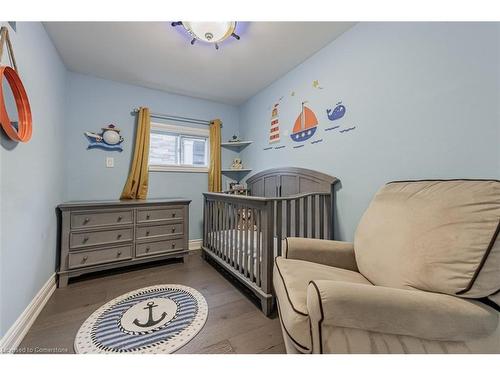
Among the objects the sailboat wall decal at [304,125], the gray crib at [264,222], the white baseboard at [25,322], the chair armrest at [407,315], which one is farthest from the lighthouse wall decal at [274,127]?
the white baseboard at [25,322]

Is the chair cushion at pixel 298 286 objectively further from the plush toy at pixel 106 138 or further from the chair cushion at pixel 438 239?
the plush toy at pixel 106 138

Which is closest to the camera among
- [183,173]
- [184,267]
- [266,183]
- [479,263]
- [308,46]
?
[479,263]

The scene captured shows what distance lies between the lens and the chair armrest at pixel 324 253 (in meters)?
1.34

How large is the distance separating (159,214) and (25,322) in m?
1.26

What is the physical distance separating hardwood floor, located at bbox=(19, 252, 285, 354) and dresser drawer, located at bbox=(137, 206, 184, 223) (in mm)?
561

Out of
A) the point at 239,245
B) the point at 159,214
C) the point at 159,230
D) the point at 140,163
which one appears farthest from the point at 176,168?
the point at 239,245

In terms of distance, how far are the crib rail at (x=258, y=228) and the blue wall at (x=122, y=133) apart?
859 millimetres

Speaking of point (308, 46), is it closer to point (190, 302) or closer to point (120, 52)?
point (120, 52)

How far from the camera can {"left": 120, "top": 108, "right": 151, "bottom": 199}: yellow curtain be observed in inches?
100

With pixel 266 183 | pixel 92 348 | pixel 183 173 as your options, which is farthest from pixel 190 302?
pixel 183 173

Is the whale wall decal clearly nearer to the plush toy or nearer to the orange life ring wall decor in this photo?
the orange life ring wall decor

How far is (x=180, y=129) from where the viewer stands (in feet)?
9.62
